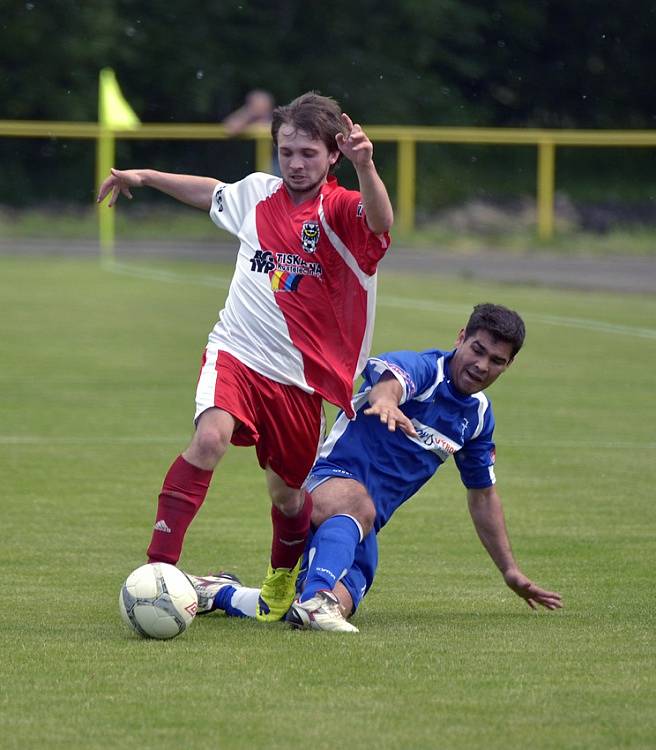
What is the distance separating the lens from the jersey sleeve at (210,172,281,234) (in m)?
5.90

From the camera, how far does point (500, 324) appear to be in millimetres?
5746

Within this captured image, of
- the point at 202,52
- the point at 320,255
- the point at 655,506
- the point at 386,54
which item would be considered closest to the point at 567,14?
the point at 386,54

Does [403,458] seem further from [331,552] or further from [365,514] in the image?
[331,552]

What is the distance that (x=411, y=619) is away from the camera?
5668mm

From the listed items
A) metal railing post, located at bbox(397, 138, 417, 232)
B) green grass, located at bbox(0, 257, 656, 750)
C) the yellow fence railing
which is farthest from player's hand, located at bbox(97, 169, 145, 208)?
metal railing post, located at bbox(397, 138, 417, 232)

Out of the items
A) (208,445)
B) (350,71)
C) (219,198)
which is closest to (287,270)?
(219,198)

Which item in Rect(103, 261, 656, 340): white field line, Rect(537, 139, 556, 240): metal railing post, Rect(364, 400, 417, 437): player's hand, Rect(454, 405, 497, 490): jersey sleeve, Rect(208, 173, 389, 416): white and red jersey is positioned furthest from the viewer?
Rect(537, 139, 556, 240): metal railing post

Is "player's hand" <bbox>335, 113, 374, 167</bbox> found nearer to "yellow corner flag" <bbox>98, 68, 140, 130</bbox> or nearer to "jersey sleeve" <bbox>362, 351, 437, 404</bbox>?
"jersey sleeve" <bbox>362, 351, 437, 404</bbox>

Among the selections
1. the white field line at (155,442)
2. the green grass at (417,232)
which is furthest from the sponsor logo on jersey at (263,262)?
the green grass at (417,232)

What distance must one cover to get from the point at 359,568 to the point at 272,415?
2.04 feet

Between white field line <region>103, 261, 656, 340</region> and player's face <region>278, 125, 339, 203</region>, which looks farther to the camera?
white field line <region>103, 261, 656, 340</region>

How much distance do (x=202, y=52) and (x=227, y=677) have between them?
107 ft

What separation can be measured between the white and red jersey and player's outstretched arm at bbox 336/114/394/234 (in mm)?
126

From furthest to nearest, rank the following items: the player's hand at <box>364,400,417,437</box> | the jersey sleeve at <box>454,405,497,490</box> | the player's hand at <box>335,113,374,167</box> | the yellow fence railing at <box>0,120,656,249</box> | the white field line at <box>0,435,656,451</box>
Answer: the yellow fence railing at <box>0,120,656,249</box> → the white field line at <box>0,435,656,451</box> → the jersey sleeve at <box>454,405,497,490</box> → the player's hand at <box>335,113,374,167</box> → the player's hand at <box>364,400,417,437</box>
